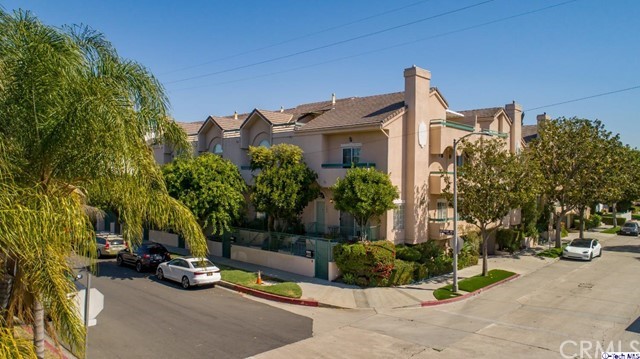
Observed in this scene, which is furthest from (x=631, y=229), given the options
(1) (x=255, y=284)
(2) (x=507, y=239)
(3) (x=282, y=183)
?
(1) (x=255, y=284)

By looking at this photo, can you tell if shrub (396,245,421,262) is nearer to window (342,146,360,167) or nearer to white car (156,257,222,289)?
window (342,146,360,167)

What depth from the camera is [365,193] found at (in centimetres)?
2066

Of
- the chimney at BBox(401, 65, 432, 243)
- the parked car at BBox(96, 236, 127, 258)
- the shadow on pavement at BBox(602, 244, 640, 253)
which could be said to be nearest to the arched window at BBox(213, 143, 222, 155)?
the parked car at BBox(96, 236, 127, 258)

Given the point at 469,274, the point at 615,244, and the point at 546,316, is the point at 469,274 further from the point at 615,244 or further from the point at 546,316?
the point at 615,244

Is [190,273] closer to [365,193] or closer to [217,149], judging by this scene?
[365,193]

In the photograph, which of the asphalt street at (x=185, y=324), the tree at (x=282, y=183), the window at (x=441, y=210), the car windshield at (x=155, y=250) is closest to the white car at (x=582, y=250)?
the window at (x=441, y=210)

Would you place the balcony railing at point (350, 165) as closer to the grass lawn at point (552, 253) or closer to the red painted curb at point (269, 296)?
the red painted curb at point (269, 296)

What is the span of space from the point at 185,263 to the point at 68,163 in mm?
14304

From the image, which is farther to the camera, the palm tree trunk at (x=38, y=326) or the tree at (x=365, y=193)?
the tree at (x=365, y=193)

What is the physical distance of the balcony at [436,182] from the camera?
25322mm

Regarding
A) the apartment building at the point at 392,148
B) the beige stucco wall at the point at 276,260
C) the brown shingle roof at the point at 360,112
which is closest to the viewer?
the beige stucco wall at the point at 276,260

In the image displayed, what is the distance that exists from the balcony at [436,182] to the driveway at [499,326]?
6321 mm

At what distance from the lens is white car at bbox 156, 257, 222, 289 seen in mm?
20047

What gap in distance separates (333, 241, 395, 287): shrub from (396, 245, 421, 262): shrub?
71.0 inches
